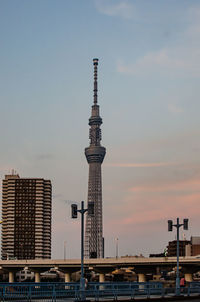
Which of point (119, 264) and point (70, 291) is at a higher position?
point (70, 291)

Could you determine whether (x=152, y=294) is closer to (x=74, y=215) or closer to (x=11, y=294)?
(x=74, y=215)

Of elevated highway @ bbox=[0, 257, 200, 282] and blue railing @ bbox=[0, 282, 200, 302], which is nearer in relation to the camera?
blue railing @ bbox=[0, 282, 200, 302]

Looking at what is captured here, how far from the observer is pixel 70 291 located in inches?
1997

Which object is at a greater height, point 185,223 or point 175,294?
point 185,223

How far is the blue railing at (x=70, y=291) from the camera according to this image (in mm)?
46812

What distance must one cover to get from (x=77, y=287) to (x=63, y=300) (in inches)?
136

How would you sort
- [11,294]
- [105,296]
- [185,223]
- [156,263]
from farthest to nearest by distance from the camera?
[156,263]
[185,223]
[105,296]
[11,294]

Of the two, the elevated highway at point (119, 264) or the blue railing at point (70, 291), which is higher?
the blue railing at point (70, 291)

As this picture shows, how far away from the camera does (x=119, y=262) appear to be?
6540 inches

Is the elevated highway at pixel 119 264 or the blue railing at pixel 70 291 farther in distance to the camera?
the elevated highway at pixel 119 264

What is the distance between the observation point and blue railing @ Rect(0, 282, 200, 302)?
46.8m

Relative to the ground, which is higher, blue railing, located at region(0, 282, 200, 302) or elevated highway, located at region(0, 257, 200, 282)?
blue railing, located at region(0, 282, 200, 302)

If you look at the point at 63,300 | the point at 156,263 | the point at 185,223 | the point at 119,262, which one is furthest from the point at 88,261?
the point at 63,300

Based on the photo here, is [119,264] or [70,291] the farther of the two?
[119,264]
